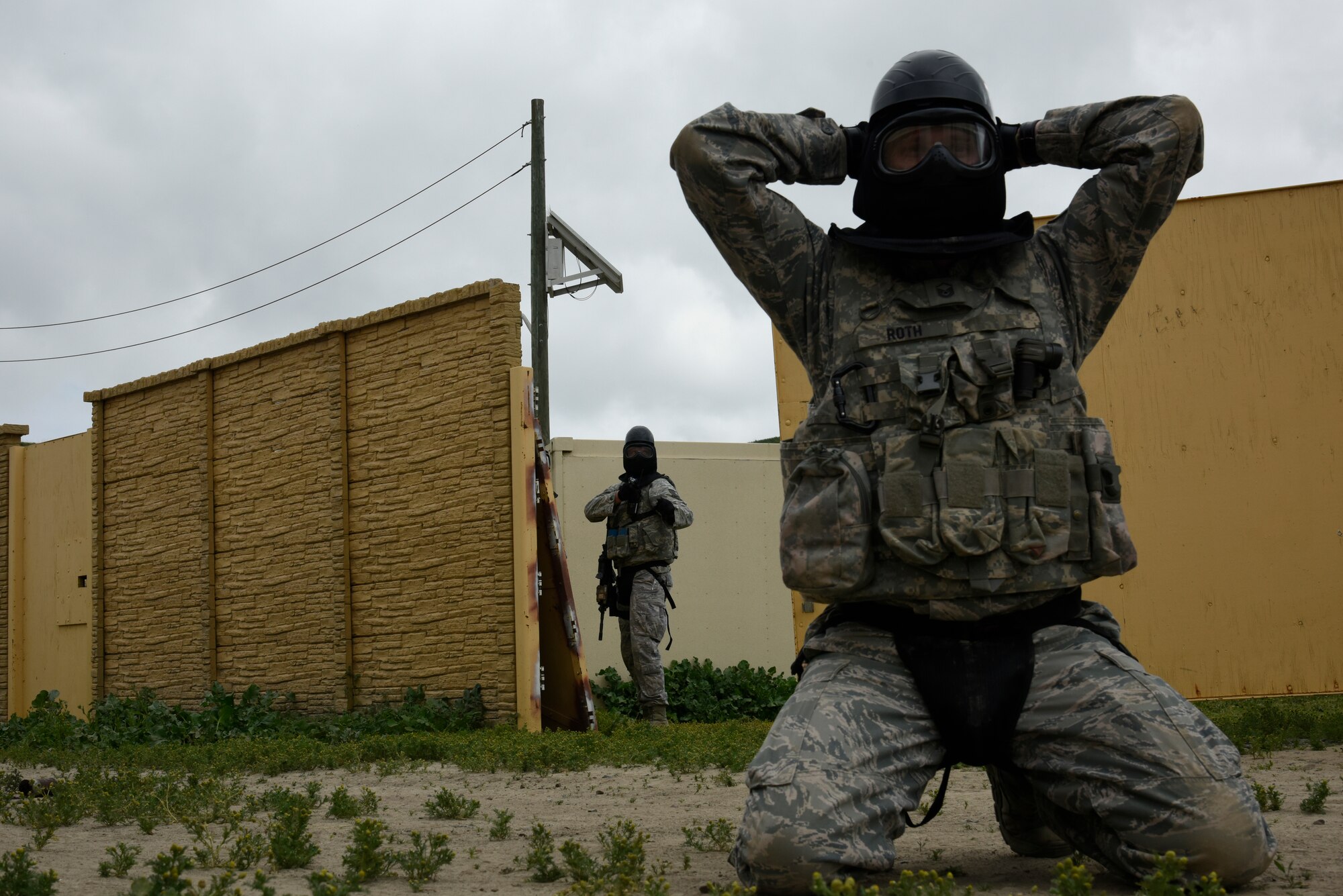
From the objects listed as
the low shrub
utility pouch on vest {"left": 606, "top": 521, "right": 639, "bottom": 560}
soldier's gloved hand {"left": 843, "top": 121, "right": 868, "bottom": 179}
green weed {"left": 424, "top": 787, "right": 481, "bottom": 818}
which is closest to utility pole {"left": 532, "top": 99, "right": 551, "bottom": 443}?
the low shrub

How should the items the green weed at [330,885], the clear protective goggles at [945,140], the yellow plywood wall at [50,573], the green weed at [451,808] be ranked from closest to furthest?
the green weed at [330,885] → the clear protective goggles at [945,140] → the green weed at [451,808] → the yellow plywood wall at [50,573]

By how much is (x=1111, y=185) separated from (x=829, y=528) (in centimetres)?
110

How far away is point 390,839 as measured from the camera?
3.39m

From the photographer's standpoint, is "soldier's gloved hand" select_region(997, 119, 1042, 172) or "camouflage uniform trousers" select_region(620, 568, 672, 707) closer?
"soldier's gloved hand" select_region(997, 119, 1042, 172)

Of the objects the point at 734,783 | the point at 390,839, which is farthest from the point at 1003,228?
the point at 734,783

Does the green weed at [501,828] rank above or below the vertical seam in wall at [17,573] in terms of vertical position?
below

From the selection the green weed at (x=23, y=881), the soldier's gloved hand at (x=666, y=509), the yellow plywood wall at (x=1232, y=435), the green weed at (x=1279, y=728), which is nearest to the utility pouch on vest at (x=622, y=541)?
the soldier's gloved hand at (x=666, y=509)

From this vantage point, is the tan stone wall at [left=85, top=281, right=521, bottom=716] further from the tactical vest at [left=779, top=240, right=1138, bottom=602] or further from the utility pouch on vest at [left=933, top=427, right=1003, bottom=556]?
the utility pouch on vest at [left=933, top=427, right=1003, bottom=556]

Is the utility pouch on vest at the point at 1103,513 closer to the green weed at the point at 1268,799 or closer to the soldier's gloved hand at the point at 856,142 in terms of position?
the soldier's gloved hand at the point at 856,142

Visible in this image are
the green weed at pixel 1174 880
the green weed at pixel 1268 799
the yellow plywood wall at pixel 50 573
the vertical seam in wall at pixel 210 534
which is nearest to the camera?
the green weed at pixel 1174 880

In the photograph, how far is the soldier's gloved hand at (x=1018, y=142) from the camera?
3189 millimetres

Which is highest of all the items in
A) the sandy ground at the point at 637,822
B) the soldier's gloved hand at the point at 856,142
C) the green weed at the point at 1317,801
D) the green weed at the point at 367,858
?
the soldier's gloved hand at the point at 856,142

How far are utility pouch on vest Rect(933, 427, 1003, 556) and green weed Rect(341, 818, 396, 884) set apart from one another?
155cm

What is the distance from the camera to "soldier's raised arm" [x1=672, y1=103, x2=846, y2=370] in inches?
122
